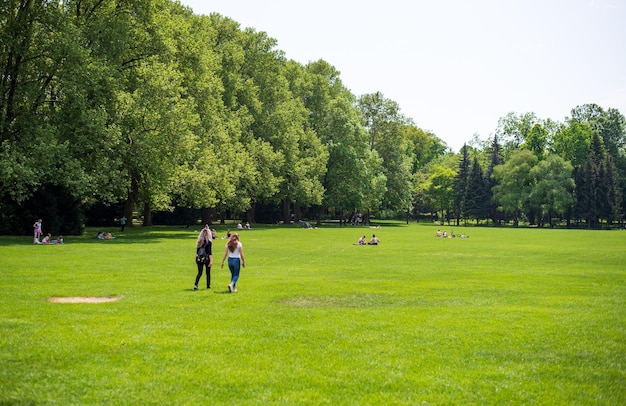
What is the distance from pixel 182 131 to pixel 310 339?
3665 cm

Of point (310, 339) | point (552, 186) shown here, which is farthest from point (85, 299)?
point (552, 186)

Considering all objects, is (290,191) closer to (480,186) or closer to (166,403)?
(480,186)

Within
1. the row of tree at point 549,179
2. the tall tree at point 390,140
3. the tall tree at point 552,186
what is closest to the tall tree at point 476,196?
the row of tree at point 549,179

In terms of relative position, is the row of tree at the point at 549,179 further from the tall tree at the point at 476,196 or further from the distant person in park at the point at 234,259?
the distant person in park at the point at 234,259

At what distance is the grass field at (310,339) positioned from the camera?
8.27 meters

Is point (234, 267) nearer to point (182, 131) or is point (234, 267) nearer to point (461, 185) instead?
point (182, 131)

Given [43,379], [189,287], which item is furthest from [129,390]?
[189,287]

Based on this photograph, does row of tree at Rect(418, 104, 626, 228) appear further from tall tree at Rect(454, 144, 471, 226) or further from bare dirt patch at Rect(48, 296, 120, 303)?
bare dirt patch at Rect(48, 296, 120, 303)

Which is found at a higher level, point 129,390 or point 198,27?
point 198,27

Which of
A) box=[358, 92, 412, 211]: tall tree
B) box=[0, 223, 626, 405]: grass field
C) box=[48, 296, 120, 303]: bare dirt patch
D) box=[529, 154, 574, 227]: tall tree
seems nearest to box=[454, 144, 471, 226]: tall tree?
box=[529, 154, 574, 227]: tall tree

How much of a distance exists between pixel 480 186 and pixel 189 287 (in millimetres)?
107555

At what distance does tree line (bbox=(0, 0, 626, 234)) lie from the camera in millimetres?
39812

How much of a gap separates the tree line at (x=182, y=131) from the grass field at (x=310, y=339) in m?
21.3

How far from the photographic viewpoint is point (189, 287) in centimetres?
1858
